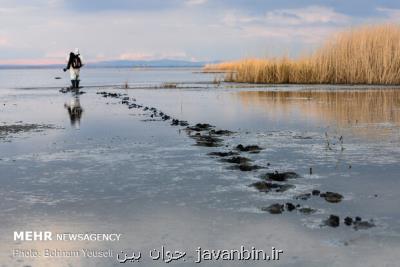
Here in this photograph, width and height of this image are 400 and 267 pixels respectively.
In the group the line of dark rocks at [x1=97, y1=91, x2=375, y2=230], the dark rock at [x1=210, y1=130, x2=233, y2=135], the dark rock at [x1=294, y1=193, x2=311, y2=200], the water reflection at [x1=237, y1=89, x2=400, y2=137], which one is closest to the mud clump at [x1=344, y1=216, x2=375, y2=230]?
the line of dark rocks at [x1=97, y1=91, x2=375, y2=230]

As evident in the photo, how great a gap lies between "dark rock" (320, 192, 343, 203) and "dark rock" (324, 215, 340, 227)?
69 cm

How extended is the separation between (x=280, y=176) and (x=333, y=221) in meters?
1.80

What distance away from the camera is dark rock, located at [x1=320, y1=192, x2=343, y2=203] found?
551 cm

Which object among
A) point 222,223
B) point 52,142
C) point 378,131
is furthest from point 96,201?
point 378,131

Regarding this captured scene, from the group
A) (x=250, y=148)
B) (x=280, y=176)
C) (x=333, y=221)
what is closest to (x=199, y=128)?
(x=250, y=148)

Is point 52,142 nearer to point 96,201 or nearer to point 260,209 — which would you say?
point 96,201

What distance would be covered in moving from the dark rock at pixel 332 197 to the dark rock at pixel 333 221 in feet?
2.26

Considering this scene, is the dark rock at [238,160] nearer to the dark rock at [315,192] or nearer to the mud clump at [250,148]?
the mud clump at [250,148]

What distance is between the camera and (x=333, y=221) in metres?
4.77

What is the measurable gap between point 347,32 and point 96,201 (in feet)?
77.9

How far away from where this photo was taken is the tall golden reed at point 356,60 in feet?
84.6

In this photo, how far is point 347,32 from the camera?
2720cm

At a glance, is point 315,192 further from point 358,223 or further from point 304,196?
point 358,223

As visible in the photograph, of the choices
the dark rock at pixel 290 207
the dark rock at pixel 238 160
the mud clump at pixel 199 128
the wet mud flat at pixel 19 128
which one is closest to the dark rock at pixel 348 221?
the dark rock at pixel 290 207
